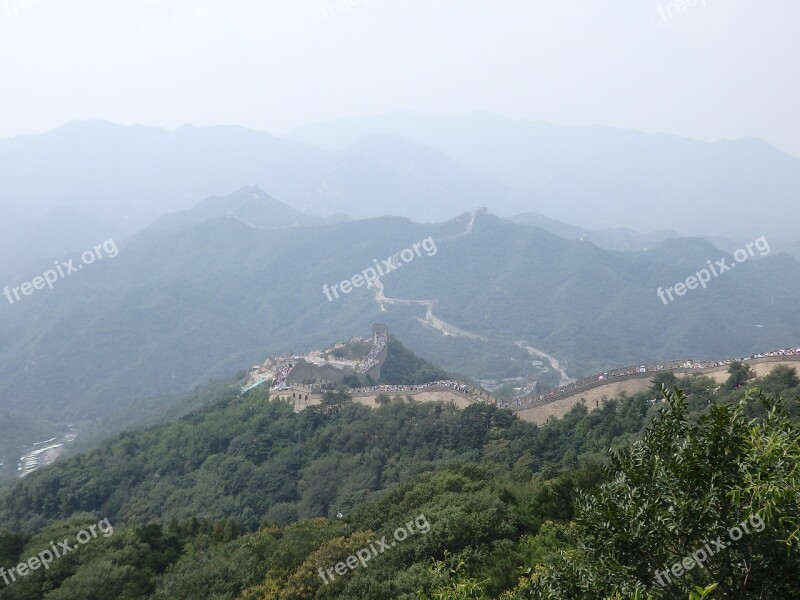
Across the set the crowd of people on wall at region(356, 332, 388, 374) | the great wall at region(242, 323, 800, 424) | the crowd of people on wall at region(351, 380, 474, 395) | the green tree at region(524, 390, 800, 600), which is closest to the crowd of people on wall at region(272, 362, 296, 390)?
the great wall at region(242, 323, 800, 424)

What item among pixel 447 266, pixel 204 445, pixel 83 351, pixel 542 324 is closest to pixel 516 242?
pixel 447 266

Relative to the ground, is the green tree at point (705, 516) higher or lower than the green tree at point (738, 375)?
higher

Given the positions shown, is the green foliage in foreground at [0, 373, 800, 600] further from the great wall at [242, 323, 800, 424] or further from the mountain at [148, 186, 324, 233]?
the mountain at [148, 186, 324, 233]

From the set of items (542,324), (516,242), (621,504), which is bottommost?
(542,324)

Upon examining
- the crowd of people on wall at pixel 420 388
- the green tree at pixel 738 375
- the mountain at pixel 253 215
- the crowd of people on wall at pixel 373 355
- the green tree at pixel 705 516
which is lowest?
the crowd of people on wall at pixel 373 355

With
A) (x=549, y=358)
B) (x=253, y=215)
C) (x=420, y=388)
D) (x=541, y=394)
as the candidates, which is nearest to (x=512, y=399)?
(x=541, y=394)

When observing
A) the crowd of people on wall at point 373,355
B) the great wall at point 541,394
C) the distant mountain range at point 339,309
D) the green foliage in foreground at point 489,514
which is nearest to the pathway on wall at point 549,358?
the distant mountain range at point 339,309

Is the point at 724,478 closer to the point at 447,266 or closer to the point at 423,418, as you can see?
the point at 423,418

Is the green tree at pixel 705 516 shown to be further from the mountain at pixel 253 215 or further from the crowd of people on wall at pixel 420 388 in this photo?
the mountain at pixel 253 215
